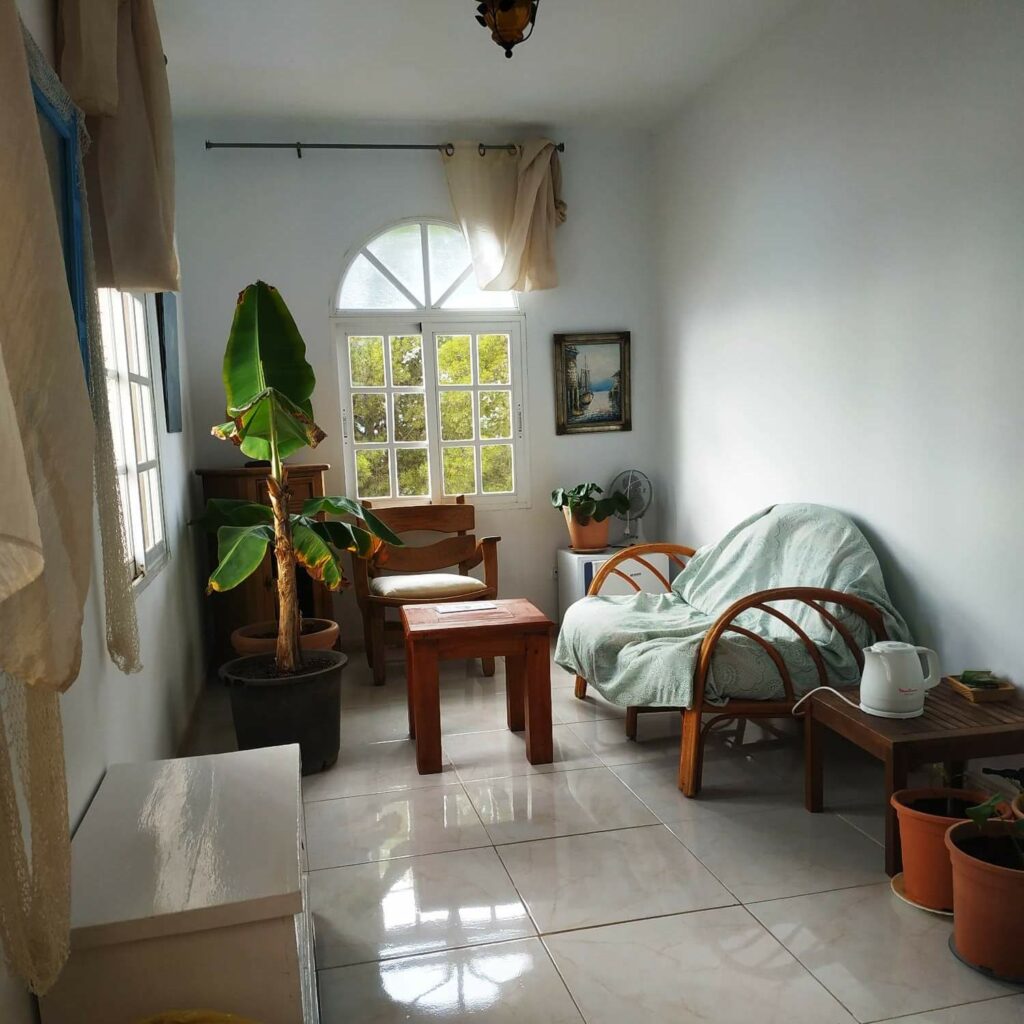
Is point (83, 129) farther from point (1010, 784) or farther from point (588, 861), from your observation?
point (1010, 784)

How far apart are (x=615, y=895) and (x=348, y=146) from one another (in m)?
3.80

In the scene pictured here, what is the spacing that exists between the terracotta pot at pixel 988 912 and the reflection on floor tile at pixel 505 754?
1406 millimetres

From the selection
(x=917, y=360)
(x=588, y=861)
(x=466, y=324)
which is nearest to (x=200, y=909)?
(x=588, y=861)

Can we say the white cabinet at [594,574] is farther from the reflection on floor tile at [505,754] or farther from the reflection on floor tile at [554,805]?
the reflection on floor tile at [554,805]

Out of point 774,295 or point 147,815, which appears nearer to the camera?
point 147,815

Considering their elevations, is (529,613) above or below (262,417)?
below

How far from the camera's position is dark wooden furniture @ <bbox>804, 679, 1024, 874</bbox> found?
235 cm

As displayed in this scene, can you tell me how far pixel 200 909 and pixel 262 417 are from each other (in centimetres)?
208

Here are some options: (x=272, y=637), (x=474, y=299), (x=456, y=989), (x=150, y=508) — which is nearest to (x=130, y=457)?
(x=150, y=508)

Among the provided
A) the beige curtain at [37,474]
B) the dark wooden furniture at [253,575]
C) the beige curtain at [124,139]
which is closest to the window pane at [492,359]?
the dark wooden furniture at [253,575]

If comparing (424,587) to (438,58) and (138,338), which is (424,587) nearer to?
(138,338)

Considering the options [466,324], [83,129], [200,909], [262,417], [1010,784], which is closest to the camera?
[200,909]

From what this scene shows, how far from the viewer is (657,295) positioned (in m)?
5.06

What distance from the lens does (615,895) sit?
91.7 inches
